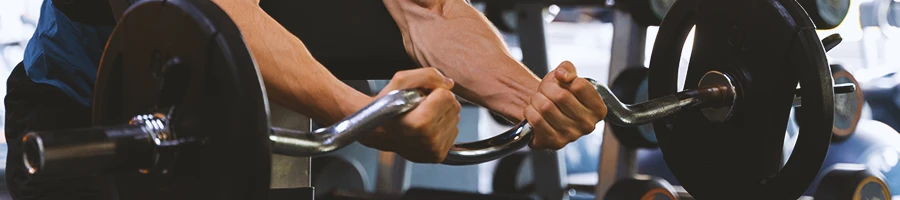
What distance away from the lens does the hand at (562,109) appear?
1013 millimetres

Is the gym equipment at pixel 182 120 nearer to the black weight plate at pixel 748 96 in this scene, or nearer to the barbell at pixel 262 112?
the barbell at pixel 262 112

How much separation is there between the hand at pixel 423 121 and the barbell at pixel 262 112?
14 millimetres

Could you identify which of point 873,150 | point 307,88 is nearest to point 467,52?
point 307,88

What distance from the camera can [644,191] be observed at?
2.39 m

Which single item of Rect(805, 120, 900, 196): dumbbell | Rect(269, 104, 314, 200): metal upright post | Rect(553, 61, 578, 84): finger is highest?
Rect(553, 61, 578, 84): finger

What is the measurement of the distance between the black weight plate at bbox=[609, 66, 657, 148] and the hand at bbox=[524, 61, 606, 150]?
141 centimetres

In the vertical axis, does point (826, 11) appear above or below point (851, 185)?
above

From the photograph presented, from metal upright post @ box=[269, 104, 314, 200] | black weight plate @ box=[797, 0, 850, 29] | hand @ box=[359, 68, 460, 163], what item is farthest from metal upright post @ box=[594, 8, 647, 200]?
hand @ box=[359, 68, 460, 163]

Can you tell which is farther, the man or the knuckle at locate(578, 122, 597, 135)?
the knuckle at locate(578, 122, 597, 135)

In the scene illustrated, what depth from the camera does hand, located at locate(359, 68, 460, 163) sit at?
2.72 feet

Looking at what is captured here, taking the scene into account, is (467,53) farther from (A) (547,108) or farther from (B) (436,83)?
(B) (436,83)

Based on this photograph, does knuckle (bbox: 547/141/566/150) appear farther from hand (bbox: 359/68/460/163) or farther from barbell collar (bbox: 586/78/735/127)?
hand (bbox: 359/68/460/163)

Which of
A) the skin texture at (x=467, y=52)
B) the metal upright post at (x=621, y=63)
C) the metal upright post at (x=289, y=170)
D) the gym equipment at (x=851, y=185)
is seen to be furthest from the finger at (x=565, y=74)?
the metal upright post at (x=621, y=63)

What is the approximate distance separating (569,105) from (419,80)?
0.79 ft
